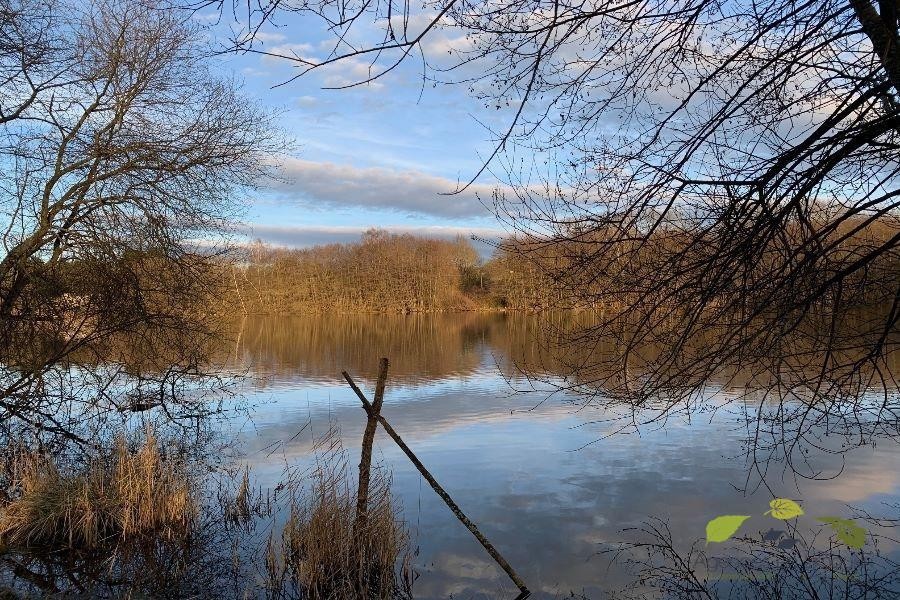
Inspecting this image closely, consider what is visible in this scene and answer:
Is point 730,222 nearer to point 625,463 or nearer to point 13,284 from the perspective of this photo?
point 625,463

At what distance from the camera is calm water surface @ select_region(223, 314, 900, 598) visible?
645 cm

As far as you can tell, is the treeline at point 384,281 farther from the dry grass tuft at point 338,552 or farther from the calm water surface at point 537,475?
the dry grass tuft at point 338,552

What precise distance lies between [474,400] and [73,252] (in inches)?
339

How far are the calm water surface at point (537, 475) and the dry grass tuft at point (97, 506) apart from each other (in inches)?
72.7

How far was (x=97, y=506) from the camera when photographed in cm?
682

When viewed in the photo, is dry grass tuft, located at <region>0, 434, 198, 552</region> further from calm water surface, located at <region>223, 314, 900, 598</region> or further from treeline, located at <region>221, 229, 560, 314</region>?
treeline, located at <region>221, 229, 560, 314</region>

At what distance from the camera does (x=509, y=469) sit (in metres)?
9.55

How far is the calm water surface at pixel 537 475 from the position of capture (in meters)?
6.45

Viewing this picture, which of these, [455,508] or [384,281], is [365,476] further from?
[384,281]

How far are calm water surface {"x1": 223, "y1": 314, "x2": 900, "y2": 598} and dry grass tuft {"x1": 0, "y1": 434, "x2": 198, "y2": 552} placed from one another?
1.85 metres

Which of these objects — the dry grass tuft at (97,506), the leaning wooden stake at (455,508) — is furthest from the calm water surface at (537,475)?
the dry grass tuft at (97,506)

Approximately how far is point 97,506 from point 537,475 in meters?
5.36
